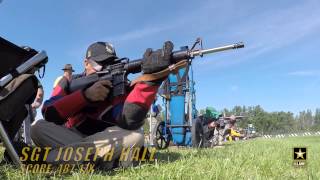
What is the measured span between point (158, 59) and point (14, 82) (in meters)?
1.25

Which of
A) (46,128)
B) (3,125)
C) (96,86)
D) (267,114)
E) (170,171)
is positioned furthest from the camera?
(267,114)

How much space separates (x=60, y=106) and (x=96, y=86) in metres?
0.43

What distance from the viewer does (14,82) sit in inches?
127

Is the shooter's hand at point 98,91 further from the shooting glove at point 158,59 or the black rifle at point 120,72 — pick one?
the shooting glove at point 158,59

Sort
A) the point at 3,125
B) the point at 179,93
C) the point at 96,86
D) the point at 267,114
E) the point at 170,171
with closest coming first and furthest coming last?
the point at 170,171
the point at 3,125
the point at 96,86
the point at 179,93
the point at 267,114

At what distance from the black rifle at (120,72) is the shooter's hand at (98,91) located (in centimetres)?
12

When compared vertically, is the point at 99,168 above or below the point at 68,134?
below

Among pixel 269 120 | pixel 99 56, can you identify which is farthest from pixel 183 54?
pixel 269 120

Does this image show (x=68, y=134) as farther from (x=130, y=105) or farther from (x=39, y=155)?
(x=130, y=105)

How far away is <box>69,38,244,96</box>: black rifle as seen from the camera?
13.0ft

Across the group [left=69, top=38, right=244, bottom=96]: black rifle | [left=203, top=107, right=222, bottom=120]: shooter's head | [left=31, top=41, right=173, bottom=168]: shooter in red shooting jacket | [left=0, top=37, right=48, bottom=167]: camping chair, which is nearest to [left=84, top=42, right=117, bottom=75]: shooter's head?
[left=31, top=41, right=173, bottom=168]: shooter in red shooting jacket

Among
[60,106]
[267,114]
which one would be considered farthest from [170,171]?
[267,114]

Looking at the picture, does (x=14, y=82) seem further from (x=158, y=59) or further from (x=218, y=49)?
(x=218, y=49)

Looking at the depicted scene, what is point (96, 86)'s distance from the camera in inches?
151
